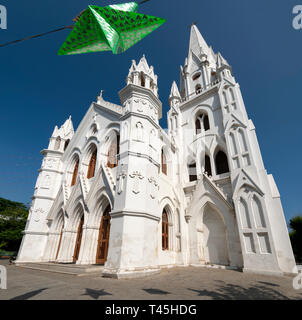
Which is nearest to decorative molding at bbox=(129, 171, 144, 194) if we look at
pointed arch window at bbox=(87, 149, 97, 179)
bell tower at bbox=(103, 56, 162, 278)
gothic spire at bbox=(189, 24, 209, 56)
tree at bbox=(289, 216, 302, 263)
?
bell tower at bbox=(103, 56, 162, 278)

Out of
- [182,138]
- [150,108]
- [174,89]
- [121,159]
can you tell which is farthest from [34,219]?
[174,89]

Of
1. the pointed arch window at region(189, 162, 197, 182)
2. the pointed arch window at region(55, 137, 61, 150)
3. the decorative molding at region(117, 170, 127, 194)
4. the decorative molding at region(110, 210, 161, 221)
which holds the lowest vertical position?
the decorative molding at region(110, 210, 161, 221)

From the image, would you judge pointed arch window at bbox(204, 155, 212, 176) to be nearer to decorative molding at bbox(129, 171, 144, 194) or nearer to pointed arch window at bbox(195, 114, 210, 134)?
pointed arch window at bbox(195, 114, 210, 134)

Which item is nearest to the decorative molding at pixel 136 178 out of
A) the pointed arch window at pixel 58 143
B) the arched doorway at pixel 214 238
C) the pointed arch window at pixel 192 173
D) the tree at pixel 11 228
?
the arched doorway at pixel 214 238

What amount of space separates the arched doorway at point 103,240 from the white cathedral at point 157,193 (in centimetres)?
5

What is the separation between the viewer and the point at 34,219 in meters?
14.5

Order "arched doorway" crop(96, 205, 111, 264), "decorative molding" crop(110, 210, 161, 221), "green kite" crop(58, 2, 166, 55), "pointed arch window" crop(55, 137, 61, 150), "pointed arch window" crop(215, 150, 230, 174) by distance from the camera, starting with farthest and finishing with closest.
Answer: "pointed arch window" crop(55, 137, 61, 150)
"pointed arch window" crop(215, 150, 230, 174)
"arched doorway" crop(96, 205, 111, 264)
"decorative molding" crop(110, 210, 161, 221)
"green kite" crop(58, 2, 166, 55)

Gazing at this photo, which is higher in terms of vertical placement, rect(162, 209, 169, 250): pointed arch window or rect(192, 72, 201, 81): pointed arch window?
rect(192, 72, 201, 81): pointed arch window

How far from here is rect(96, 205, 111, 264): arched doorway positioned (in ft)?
33.6

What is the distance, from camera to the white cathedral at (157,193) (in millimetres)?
8289

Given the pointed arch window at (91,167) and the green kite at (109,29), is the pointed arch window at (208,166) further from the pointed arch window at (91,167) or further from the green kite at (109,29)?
the green kite at (109,29)

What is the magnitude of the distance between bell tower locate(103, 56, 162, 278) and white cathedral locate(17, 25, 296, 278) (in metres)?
0.05
